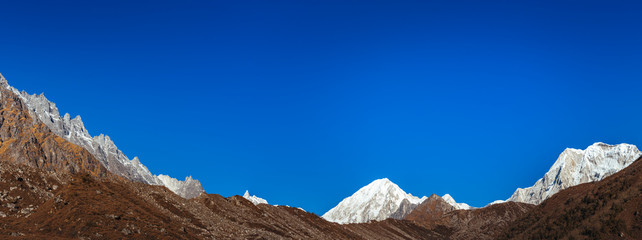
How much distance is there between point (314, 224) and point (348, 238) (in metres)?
13.8

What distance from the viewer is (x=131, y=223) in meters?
74.8

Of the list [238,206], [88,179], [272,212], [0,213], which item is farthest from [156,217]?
[272,212]

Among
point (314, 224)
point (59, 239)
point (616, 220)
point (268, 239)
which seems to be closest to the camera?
point (59, 239)

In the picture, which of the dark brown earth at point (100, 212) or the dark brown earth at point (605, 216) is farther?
the dark brown earth at point (605, 216)

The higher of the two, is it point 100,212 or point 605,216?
point 605,216

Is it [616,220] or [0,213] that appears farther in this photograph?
[616,220]

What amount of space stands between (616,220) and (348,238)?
98732 mm

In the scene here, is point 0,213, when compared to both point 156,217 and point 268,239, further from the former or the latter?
point 268,239

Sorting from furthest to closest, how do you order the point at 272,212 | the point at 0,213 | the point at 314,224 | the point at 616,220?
the point at 314,224
the point at 272,212
the point at 616,220
the point at 0,213

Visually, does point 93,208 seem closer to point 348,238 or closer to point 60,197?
point 60,197

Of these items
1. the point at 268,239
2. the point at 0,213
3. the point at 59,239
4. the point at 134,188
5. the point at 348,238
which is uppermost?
the point at 348,238

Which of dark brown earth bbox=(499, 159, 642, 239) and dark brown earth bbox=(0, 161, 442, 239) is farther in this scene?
dark brown earth bbox=(499, 159, 642, 239)

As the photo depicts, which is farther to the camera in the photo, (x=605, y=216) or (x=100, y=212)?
(x=605, y=216)

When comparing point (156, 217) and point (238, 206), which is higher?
point (238, 206)
